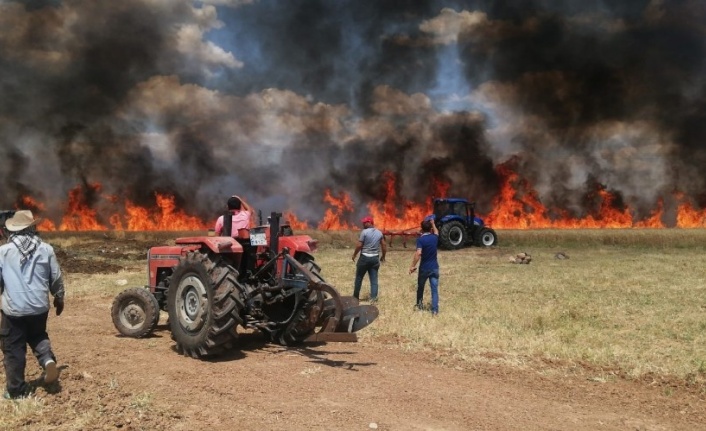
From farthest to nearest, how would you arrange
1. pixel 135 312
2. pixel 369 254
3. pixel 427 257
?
pixel 369 254, pixel 427 257, pixel 135 312

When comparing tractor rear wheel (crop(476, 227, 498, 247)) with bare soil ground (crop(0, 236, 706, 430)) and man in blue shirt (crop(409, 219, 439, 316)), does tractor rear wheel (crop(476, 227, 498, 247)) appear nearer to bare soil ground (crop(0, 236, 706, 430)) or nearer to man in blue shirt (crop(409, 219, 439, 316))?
man in blue shirt (crop(409, 219, 439, 316))

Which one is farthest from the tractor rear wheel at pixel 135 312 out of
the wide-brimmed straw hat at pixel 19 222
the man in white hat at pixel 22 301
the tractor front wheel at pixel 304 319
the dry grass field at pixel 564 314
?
A: the dry grass field at pixel 564 314

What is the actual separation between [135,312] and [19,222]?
124 inches

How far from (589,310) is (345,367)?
6.42 m

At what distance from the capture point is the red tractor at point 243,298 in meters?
6.70

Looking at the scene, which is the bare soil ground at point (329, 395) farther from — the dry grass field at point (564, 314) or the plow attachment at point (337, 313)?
the dry grass field at point (564, 314)

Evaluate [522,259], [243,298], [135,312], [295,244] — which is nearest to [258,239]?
[295,244]

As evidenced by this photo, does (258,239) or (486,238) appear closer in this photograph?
(258,239)

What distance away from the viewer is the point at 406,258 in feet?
76.8

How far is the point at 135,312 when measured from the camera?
8383 millimetres

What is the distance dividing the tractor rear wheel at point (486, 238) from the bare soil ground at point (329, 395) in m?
21.3

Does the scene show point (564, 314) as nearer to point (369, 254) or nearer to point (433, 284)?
point (433, 284)

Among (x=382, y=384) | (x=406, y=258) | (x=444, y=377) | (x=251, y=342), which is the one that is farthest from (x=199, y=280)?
(x=406, y=258)

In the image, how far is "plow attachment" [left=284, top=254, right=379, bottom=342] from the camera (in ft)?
21.1
